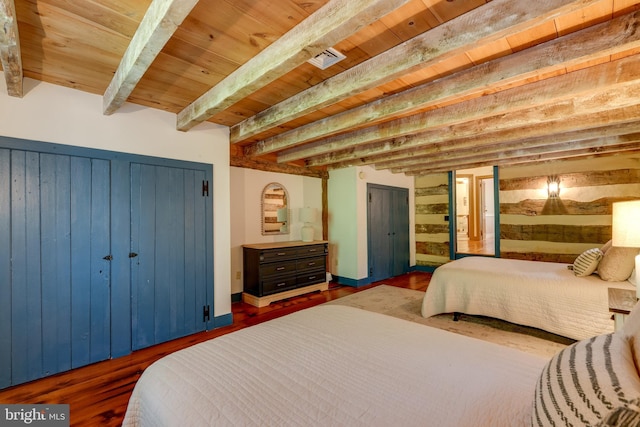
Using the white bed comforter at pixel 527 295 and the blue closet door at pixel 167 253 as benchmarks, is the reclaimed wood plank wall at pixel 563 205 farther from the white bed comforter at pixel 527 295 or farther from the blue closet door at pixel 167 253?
the blue closet door at pixel 167 253

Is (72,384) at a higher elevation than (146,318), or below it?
below

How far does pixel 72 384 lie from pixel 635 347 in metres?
3.25

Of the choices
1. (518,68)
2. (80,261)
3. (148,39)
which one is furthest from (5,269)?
(518,68)

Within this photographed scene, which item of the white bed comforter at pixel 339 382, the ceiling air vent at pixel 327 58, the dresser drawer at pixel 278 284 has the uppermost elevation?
the ceiling air vent at pixel 327 58

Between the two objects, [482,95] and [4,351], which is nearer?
[4,351]

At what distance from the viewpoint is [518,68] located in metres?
1.84

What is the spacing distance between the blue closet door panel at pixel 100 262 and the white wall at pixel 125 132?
0.28 m

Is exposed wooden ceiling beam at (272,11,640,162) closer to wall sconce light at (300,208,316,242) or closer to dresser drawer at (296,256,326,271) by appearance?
wall sconce light at (300,208,316,242)

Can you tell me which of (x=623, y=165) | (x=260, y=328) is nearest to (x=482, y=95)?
(x=260, y=328)

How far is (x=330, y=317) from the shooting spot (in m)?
1.75

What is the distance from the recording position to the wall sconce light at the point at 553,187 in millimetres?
4848

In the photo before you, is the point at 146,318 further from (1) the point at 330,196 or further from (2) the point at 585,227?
(2) the point at 585,227

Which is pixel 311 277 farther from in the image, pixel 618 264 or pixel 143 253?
pixel 618 264

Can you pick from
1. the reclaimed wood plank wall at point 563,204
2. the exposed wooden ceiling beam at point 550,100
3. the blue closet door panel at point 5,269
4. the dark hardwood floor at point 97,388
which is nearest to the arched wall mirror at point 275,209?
the dark hardwood floor at point 97,388
